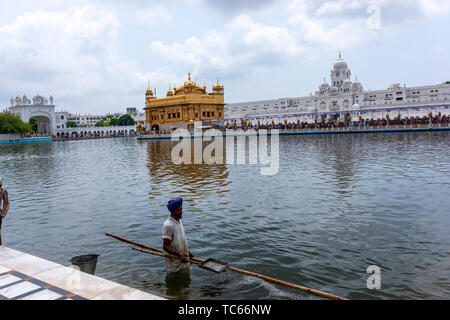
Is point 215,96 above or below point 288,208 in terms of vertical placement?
above

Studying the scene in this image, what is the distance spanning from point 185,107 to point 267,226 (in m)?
52.0

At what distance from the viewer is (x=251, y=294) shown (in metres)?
4.81

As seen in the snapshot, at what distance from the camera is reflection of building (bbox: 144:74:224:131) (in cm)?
5791

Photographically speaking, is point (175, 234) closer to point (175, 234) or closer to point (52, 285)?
point (175, 234)

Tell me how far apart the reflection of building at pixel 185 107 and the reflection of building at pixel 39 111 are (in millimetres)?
33596

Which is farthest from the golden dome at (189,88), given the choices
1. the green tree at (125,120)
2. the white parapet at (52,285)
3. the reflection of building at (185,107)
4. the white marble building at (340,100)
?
the white parapet at (52,285)

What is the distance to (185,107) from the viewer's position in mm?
58125

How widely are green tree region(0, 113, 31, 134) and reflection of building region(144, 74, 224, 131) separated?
82.6ft

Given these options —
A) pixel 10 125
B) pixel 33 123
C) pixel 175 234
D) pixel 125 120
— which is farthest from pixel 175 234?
pixel 125 120

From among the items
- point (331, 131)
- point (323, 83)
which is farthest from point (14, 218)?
point (323, 83)

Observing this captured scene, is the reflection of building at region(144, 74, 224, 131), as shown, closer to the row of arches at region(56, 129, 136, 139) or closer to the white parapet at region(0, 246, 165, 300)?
the row of arches at region(56, 129, 136, 139)

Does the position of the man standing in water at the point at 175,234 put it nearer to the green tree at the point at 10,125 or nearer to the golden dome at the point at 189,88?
the golden dome at the point at 189,88

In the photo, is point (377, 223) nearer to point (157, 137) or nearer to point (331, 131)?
point (331, 131)

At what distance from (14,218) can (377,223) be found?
880 cm
